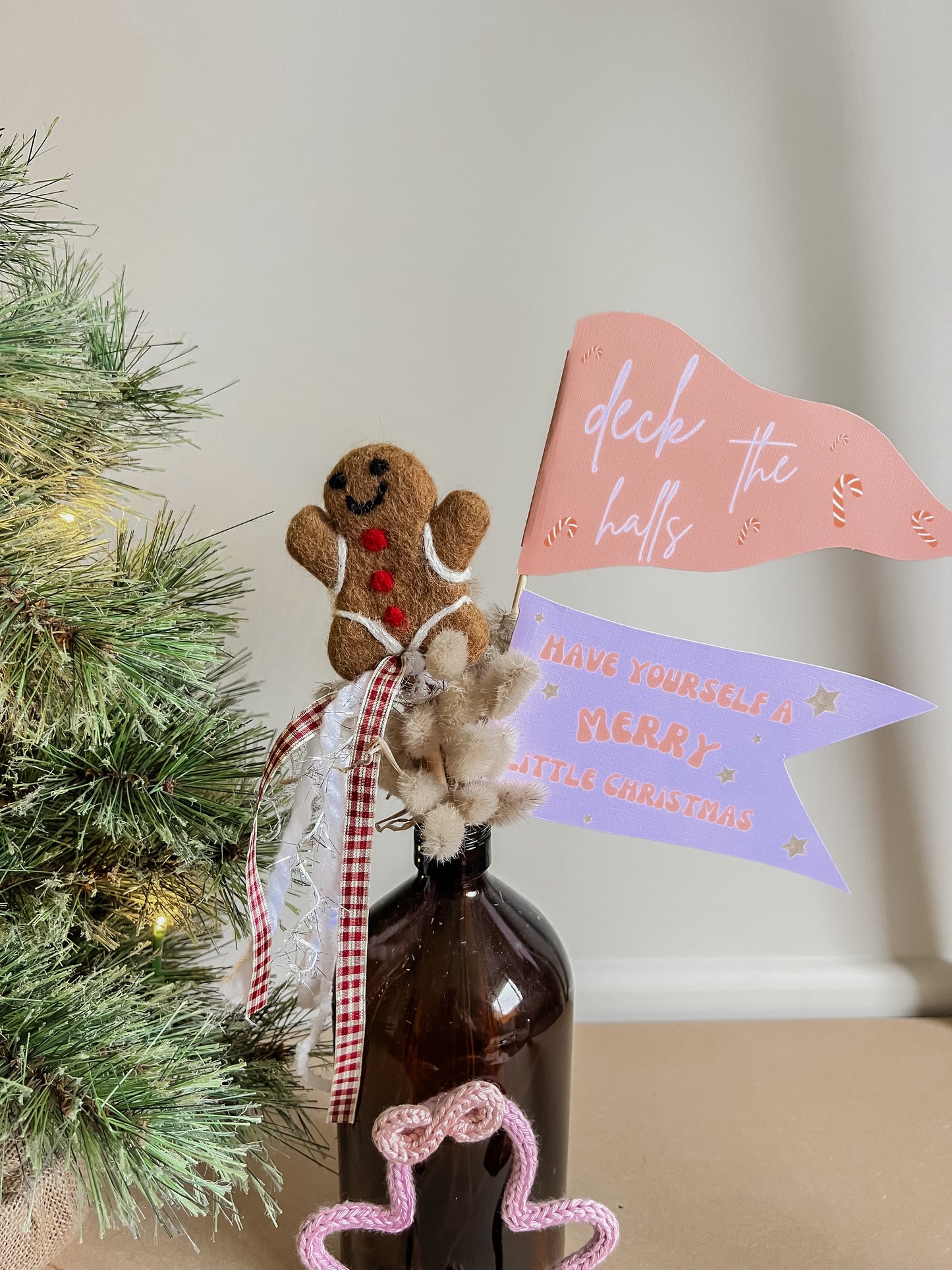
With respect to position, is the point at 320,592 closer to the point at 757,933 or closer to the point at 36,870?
the point at 36,870

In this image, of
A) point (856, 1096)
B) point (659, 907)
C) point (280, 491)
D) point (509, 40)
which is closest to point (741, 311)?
point (509, 40)

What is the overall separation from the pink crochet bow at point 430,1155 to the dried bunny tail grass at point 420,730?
0.55 ft

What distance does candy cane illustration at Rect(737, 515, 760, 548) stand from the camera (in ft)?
1.64

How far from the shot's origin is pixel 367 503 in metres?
0.45

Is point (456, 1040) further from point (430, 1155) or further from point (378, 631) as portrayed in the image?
point (378, 631)

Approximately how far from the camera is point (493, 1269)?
504 millimetres

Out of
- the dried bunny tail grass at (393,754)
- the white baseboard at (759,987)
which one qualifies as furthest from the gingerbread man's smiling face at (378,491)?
the white baseboard at (759,987)

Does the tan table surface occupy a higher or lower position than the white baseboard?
lower

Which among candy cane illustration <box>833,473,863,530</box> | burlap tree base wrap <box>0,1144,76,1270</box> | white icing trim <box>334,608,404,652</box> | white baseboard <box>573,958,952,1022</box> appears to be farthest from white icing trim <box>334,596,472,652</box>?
white baseboard <box>573,958,952,1022</box>

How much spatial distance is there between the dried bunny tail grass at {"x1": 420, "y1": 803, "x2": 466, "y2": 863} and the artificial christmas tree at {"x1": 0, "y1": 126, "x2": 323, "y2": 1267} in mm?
127

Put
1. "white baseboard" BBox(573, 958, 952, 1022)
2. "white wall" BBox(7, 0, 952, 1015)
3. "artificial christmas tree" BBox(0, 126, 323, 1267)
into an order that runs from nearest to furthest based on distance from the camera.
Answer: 1. "artificial christmas tree" BBox(0, 126, 323, 1267)
2. "white wall" BBox(7, 0, 952, 1015)
3. "white baseboard" BBox(573, 958, 952, 1022)

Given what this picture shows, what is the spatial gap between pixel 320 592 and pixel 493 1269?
1.49 feet

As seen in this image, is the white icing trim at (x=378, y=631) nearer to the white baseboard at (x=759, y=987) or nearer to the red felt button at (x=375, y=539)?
the red felt button at (x=375, y=539)

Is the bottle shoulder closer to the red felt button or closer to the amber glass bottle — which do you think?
the amber glass bottle
